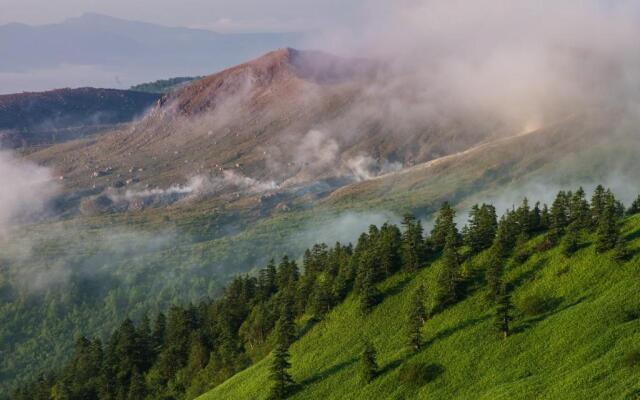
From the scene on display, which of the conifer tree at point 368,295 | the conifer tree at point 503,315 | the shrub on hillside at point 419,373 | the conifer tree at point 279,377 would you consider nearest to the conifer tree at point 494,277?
the conifer tree at point 503,315

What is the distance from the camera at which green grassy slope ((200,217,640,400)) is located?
7369 centimetres

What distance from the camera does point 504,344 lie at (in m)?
89.0

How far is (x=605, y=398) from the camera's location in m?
63.5

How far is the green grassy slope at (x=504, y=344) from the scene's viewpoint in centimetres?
7369

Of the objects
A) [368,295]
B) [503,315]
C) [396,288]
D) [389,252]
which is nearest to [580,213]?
[503,315]

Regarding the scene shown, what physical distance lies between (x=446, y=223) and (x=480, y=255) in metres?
14.9

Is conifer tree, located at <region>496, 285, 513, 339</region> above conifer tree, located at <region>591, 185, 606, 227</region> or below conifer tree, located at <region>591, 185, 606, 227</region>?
below

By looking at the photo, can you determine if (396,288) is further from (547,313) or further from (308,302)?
(547,313)

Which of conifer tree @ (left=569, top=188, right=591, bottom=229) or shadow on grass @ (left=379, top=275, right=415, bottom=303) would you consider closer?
conifer tree @ (left=569, top=188, right=591, bottom=229)

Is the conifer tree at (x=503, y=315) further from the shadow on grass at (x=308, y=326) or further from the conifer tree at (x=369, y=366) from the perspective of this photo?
the shadow on grass at (x=308, y=326)

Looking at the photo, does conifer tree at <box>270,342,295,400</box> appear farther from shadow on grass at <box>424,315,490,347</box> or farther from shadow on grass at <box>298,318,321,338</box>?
shadow on grass at <box>298,318,321,338</box>

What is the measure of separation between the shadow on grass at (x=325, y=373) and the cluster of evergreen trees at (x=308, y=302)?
95.8 inches

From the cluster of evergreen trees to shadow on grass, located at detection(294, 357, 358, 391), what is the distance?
2.43m

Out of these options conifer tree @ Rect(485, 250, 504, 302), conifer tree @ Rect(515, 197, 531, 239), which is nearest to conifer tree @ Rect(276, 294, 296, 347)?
conifer tree @ Rect(485, 250, 504, 302)
